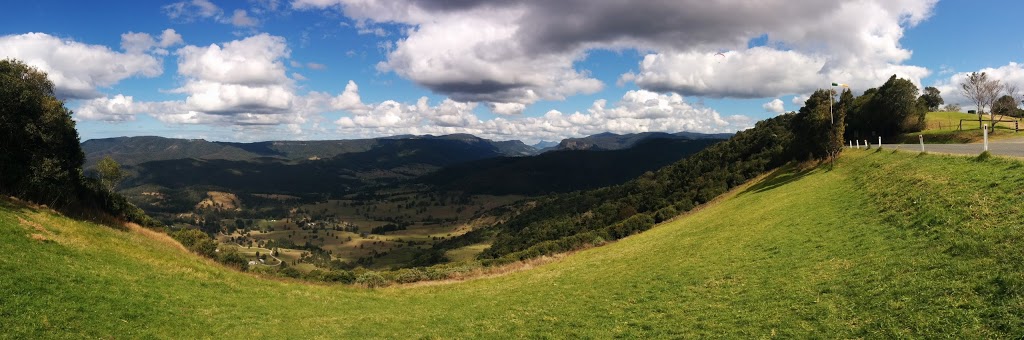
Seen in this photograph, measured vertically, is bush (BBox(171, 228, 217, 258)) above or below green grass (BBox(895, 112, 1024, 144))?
below

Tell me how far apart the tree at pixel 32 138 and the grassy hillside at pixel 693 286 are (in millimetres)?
8706

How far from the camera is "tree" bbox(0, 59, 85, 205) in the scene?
3866cm

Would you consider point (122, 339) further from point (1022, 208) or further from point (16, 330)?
point (1022, 208)

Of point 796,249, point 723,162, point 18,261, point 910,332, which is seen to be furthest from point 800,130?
point 18,261

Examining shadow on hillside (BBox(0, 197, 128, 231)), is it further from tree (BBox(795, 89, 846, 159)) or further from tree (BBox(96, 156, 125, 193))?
tree (BBox(795, 89, 846, 159))

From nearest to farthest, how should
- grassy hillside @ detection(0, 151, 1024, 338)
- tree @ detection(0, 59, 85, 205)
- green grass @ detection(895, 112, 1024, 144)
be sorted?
grassy hillside @ detection(0, 151, 1024, 338)
tree @ detection(0, 59, 85, 205)
green grass @ detection(895, 112, 1024, 144)

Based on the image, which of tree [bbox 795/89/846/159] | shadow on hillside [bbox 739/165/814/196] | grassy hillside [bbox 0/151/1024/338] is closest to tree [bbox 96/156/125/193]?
grassy hillside [bbox 0/151/1024/338]

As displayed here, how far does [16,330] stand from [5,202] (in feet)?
85.1

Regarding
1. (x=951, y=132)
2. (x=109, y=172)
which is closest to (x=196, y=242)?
(x=109, y=172)

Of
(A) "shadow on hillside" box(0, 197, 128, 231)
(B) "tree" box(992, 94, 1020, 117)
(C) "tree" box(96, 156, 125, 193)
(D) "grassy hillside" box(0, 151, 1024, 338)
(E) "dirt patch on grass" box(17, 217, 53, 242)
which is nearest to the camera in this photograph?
(D) "grassy hillside" box(0, 151, 1024, 338)

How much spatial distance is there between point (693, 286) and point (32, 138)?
182 feet

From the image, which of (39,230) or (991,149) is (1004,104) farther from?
(39,230)

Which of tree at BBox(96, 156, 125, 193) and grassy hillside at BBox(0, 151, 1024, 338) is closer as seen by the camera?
grassy hillside at BBox(0, 151, 1024, 338)

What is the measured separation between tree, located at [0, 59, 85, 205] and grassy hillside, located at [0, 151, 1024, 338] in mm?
8706
